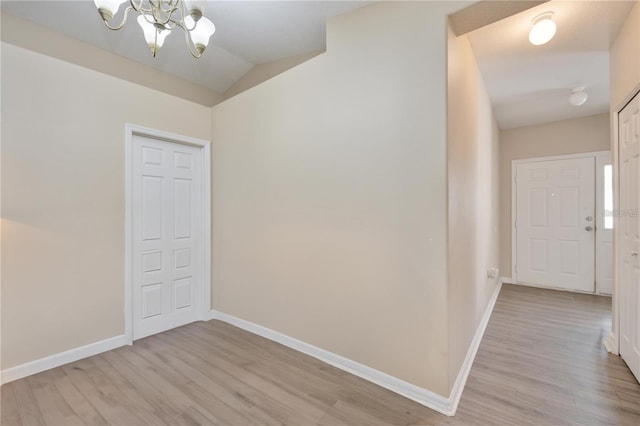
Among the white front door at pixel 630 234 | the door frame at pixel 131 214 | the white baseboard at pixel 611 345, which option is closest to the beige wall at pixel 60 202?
the door frame at pixel 131 214

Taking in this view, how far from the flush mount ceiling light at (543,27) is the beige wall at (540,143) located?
9.83ft

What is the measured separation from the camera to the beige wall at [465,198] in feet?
6.13

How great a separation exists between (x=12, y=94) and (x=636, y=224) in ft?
15.6

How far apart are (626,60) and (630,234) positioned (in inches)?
52.1

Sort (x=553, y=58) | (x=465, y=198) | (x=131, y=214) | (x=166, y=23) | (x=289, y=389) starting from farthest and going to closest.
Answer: (x=131, y=214), (x=553, y=58), (x=465, y=198), (x=289, y=389), (x=166, y=23)

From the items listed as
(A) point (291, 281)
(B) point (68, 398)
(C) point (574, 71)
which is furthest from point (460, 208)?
(B) point (68, 398)

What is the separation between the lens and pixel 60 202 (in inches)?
92.2

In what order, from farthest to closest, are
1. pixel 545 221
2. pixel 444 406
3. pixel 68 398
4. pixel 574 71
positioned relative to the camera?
1. pixel 545 221
2. pixel 574 71
3. pixel 68 398
4. pixel 444 406

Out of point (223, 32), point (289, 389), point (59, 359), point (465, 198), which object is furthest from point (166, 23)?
point (59, 359)

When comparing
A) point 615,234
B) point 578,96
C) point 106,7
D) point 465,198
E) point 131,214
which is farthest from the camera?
point 578,96

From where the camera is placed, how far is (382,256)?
6.75 ft

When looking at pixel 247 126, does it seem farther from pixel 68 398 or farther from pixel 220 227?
pixel 68 398

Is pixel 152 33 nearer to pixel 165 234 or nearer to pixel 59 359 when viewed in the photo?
pixel 165 234

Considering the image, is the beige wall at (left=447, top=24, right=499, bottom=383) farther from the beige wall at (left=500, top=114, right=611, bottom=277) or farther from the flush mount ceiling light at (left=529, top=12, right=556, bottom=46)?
the beige wall at (left=500, top=114, right=611, bottom=277)
